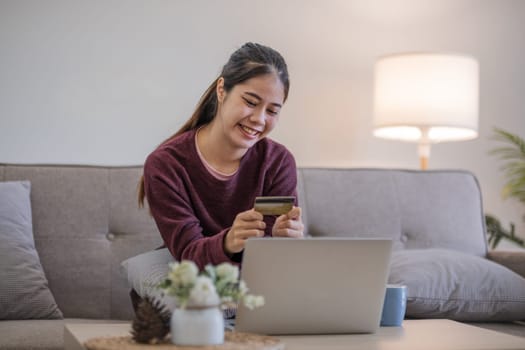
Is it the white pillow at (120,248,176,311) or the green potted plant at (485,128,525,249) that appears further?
the green potted plant at (485,128,525,249)

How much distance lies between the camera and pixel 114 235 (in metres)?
2.38

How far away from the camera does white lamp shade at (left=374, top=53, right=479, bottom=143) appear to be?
2.89m

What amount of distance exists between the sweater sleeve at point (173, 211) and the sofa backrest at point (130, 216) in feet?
1.71

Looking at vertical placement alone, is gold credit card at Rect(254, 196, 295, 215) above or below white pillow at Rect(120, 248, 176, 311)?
above

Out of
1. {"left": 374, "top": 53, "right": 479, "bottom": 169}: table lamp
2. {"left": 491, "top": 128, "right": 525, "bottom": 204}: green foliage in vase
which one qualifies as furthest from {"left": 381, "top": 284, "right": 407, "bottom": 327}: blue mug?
{"left": 491, "top": 128, "right": 525, "bottom": 204}: green foliage in vase

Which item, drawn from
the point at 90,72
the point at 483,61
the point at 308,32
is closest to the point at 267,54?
the point at 90,72

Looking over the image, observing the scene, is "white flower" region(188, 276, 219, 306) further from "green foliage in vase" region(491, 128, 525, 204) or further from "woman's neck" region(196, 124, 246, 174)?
"green foliage in vase" region(491, 128, 525, 204)

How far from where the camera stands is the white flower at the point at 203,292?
1094 millimetres

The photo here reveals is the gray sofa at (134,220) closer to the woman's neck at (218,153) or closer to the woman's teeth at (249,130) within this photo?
the woman's neck at (218,153)

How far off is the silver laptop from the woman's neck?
0.67 metres

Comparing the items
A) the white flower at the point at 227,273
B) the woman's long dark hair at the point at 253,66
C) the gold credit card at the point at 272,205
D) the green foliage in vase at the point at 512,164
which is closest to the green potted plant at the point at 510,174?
the green foliage in vase at the point at 512,164

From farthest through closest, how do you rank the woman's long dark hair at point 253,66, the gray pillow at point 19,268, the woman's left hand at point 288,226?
1. the gray pillow at point 19,268
2. the woman's long dark hair at point 253,66
3. the woman's left hand at point 288,226

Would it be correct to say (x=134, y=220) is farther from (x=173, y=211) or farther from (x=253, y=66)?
(x=253, y=66)

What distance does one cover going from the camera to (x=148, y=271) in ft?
6.03
